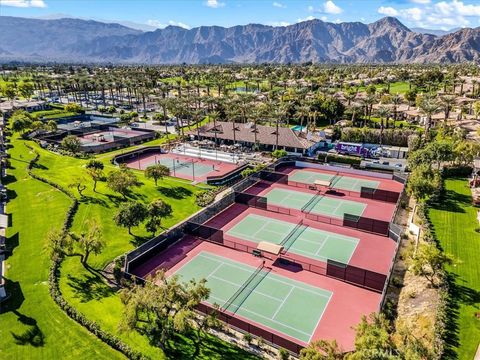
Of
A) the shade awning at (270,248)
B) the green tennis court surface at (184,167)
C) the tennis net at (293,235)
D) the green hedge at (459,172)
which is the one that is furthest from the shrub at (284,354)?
the green hedge at (459,172)

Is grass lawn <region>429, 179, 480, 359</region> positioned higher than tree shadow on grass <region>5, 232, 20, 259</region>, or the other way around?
grass lawn <region>429, 179, 480, 359</region>

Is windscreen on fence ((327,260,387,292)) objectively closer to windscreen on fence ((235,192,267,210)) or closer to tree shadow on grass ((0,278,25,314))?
windscreen on fence ((235,192,267,210))

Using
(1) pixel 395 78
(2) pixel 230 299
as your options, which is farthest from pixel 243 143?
(1) pixel 395 78

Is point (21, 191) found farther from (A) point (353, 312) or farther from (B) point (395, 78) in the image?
(B) point (395, 78)

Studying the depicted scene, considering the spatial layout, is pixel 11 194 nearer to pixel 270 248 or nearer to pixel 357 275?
pixel 270 248

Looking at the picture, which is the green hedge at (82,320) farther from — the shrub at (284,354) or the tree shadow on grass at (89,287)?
the shrub at (284,354)

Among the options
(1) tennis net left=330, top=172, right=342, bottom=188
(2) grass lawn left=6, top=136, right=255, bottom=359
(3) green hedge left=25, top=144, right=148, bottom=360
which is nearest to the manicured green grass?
(3) green hedge left=25, top=144, right=148, bottom=360

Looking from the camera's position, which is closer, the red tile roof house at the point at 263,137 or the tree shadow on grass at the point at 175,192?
the tree shadow on grass at the point at 175,192
